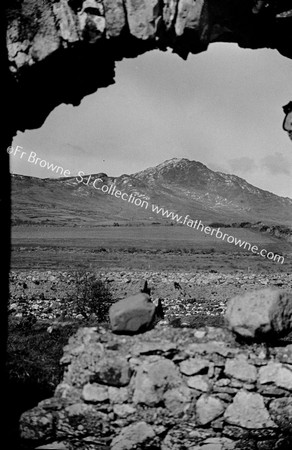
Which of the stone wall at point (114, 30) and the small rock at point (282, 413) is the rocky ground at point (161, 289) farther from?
the stone wall at point (114, 30)

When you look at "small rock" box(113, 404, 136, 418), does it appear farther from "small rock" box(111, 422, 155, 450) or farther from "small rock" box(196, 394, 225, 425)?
"small rock" box(196, 394, 225, 425)

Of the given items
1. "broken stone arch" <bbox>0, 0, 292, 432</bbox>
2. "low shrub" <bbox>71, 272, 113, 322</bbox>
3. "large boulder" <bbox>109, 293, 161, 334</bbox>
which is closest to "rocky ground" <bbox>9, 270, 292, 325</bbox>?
"low shrub" <bbox>71, 272, 113, 322</bbox>


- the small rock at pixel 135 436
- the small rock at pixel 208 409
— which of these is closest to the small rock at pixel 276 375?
the small rock at pixel 208 409

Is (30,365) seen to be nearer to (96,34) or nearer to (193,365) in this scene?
(193,365)

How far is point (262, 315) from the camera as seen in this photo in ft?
13.9

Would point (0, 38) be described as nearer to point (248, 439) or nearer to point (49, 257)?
point (248, 439)

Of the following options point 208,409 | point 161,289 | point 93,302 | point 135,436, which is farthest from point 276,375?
point 161,289

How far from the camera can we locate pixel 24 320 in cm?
916

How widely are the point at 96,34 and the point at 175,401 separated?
357cm

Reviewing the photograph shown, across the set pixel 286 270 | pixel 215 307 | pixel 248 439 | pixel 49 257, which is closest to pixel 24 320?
pixel 248 439

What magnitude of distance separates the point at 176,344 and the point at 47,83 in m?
3.02

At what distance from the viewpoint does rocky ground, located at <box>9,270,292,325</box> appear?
1405 centimetres

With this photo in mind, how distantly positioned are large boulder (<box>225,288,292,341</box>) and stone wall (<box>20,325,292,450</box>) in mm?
144

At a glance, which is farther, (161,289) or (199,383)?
(161,289)
